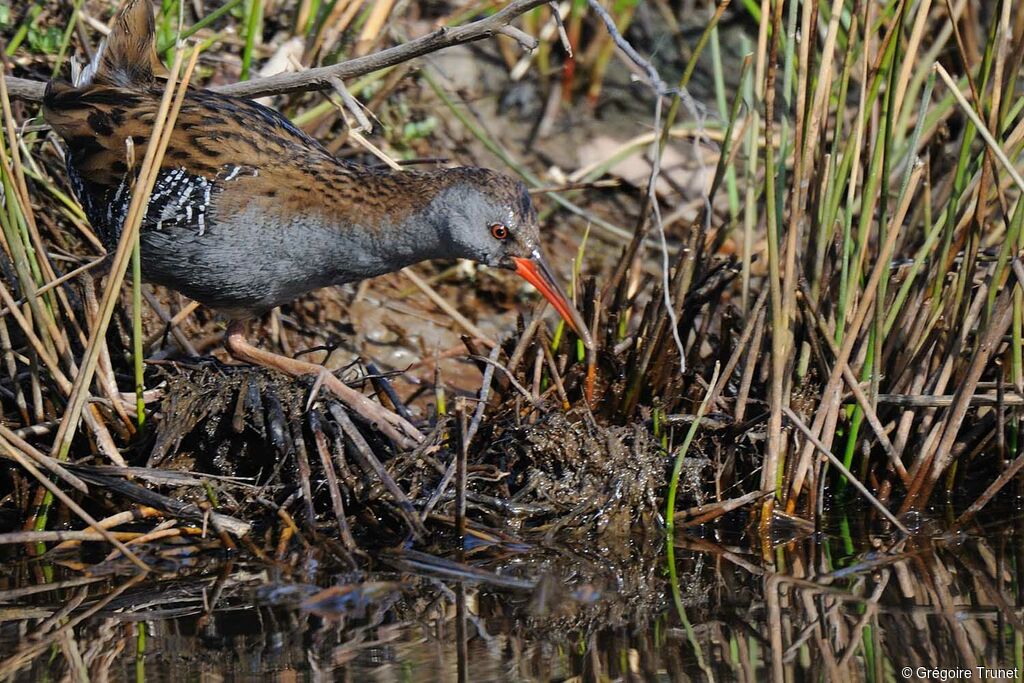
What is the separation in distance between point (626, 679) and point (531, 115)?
408 cm

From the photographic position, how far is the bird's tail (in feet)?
13.4

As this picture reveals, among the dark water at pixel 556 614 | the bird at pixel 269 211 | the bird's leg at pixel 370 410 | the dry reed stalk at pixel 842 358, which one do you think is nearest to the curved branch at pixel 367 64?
the bird at pixel 269 211

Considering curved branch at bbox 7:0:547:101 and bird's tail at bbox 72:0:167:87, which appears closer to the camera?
curved branch at bbox 7:0:547:101

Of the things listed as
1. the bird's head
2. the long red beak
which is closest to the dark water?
the long red beak

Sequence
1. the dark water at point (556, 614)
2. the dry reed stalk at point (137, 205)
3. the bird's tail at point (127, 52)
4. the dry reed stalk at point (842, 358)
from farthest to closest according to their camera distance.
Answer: the bird's tail at point (127, 52), the dry reed stalk at point (842, 358), the dry reed stalk at point (137, 205), the dark water at point (556, 614)

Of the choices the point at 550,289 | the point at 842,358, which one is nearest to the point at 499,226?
the point at 550,289

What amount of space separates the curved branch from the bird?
14 cm

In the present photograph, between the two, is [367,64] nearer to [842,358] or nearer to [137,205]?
[137,205]

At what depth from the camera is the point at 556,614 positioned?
9.50 feet

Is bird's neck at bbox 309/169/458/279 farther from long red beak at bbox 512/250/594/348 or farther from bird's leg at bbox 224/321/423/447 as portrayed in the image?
bird's leg at bbox 224/321/423/447

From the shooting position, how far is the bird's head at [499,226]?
12.3 ft

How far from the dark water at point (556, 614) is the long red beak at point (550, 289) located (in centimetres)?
66

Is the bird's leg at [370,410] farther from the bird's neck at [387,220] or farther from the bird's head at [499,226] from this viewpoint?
the bird's head at [499,226]

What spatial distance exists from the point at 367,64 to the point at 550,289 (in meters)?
0.85
